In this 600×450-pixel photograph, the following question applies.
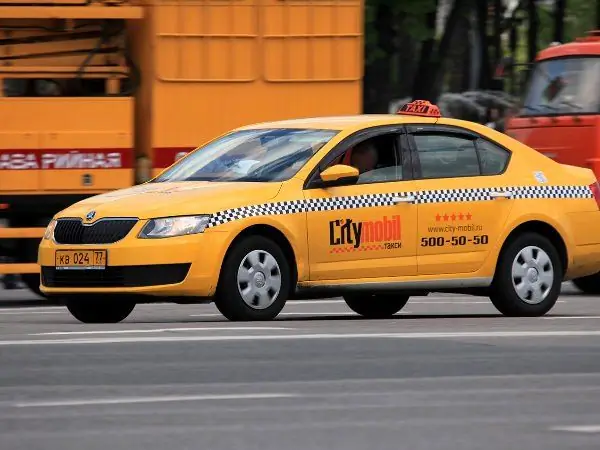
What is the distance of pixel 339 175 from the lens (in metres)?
13.0

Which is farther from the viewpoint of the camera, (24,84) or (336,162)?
(24,84)

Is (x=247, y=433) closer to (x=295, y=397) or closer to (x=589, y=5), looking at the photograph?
(x=295, y=397)

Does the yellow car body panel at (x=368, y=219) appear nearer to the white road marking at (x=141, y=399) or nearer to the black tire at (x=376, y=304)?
the black tire at (x=376, y=304)

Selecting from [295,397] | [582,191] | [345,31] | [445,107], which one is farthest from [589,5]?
[295,397]

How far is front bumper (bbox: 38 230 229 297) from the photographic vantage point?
12547 millimetres

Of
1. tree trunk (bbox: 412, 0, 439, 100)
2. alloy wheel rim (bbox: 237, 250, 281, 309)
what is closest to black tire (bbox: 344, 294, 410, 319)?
alloy wheel rim (bbox: 237, 250, 281, 309)

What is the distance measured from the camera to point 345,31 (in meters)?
17.9

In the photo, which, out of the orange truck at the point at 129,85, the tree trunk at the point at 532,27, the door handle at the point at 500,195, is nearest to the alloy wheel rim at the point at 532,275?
the door handle at the point at 500,195

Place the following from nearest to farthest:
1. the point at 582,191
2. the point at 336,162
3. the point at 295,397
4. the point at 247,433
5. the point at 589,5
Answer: the point at 247,433 < the point at 295,397 < the point at 336,162 < the point at 582,191 < the point at 589,5

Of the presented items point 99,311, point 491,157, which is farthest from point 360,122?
point 99,311

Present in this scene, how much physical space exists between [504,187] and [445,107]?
16.1 m

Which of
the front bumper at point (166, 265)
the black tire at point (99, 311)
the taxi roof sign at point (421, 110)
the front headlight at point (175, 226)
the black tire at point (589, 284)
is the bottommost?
the black tire at point (589, 284)

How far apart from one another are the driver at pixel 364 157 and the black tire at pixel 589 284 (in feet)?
17.0

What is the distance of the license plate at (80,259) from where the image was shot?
12734 mm
